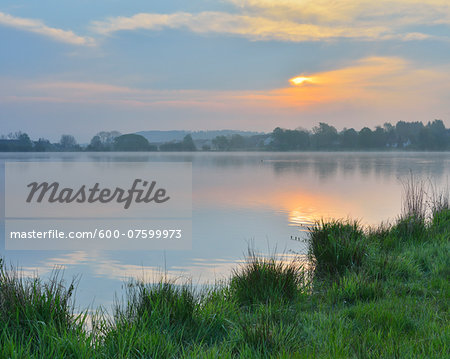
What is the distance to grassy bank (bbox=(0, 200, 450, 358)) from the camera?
335cm

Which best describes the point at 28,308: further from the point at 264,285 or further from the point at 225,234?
the point at 225,234

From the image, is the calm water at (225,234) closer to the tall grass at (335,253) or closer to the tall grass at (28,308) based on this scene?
the tall grass at (335,253)

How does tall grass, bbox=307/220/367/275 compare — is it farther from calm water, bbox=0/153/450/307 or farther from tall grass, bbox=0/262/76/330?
tall grass, bbox=0/262/76/330

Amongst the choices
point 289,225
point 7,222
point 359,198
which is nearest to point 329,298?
point 289,225

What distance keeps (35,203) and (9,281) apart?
58.9 feet

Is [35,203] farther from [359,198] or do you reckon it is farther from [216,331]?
[216,331]

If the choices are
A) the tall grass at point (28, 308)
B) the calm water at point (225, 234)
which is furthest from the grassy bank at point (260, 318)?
the calm water at point (225, 234)

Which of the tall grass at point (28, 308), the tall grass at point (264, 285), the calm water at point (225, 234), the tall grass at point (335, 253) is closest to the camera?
the tall grass at point (28, 308)

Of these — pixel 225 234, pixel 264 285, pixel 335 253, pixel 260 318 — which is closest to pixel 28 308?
Answer: pixel 260 318

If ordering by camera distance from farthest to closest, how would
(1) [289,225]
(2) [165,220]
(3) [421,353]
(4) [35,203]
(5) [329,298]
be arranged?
(4) [35,203], (2) [165,220], (1) [289,225], (5) [329,298], (3) [421,353]

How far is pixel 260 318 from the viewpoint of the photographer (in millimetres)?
3791

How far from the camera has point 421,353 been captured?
3373 mm

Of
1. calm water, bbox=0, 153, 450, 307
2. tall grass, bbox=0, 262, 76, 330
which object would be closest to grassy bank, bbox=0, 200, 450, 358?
tall grass, bbox=0, 262, 76, 330

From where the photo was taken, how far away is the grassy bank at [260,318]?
3352mm
